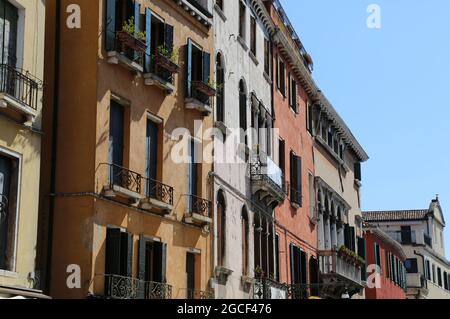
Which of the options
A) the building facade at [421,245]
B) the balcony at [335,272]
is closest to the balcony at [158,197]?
the balcony at [335,272]

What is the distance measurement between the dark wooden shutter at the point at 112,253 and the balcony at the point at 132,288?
0.17 metres

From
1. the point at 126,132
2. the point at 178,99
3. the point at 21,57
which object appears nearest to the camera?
the point at 21,57

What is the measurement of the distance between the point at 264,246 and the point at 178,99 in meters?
8.30

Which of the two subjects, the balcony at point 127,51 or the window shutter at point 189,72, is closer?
the balcony at point 127,51

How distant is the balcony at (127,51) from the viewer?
17.5 meters

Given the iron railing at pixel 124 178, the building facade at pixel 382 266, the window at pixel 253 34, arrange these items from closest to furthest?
the iron railing at pixel 124 178 → the window at pixel 253 34 → the building facade at pixel 382 266

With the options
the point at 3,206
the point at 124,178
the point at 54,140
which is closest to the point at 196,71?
the point at 124,178

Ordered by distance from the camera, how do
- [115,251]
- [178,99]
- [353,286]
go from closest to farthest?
[115,251] < [178,99] < [353,286]

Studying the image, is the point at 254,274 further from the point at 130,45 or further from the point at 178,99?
the point at 130,45

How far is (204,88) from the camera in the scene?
21.3m

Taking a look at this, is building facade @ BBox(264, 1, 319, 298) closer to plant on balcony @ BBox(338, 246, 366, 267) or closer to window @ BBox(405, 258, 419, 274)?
plant on balcony @ BBox(338, 246, 366, 267)

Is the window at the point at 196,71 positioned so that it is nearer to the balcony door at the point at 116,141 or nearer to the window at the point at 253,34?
the balcony door at the point at 116,141

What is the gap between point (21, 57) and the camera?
15.2 metres

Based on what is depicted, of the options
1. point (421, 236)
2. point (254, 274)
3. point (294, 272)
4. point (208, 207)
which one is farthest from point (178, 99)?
point (421, 236)
